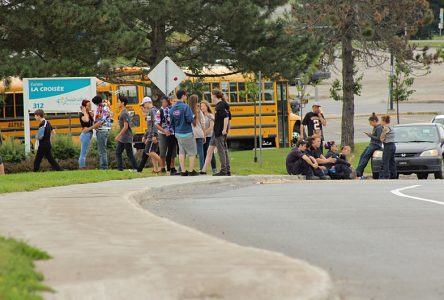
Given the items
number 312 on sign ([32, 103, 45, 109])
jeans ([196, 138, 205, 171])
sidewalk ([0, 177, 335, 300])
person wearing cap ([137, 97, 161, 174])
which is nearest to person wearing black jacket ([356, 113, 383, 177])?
jeans ([196, 138, 205, 171])

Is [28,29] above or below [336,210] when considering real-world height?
above

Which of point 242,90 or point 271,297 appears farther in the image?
point 242,90

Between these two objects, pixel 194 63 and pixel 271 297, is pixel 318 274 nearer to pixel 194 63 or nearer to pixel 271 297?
pixel 271 297

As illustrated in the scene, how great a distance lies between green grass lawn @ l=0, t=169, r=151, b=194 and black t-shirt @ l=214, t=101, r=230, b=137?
5.53 feet

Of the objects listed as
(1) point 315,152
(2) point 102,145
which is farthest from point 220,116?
(1) point 315,152

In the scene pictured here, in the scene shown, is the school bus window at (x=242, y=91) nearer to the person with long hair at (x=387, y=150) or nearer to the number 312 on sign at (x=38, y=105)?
the number 312 on sign at (x=38, y=105)

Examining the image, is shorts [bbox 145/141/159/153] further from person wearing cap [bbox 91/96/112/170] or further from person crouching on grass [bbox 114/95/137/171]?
person wearing cap [bbox 91/96/112/170]

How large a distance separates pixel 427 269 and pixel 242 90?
36.8 metres

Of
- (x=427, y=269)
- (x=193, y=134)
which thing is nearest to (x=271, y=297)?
(x=427, y=269)

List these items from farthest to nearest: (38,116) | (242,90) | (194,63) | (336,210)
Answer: (242,90), (194,63), (38,116), (336,210)

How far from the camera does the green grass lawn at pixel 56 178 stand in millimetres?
19683

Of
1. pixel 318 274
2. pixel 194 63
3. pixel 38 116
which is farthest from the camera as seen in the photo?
pixel 194 63

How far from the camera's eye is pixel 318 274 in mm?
9180

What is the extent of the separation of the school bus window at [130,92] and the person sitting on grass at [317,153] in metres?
19.3
